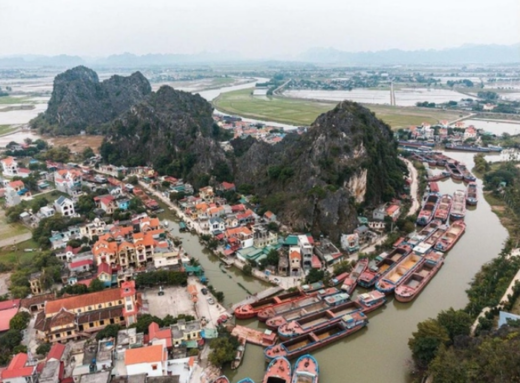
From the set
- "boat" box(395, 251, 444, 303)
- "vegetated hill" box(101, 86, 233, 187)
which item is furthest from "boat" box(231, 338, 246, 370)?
"vegetated hill" box(101, 86, 233, 187)

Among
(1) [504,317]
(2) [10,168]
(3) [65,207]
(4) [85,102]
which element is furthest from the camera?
(4) [85,102]

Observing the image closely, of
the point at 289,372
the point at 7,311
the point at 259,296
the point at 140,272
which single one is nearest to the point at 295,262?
the point at 259,296

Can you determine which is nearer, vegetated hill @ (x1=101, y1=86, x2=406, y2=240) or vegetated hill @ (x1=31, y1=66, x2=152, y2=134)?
vegetated hill @ (x1=101, y1=86, x2=406, y2=240)

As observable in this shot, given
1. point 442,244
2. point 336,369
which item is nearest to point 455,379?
point 336,369

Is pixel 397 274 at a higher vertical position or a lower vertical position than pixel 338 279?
lower

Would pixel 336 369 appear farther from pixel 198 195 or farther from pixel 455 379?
pixel 198 195

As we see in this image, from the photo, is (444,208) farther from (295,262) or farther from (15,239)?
(15,239)

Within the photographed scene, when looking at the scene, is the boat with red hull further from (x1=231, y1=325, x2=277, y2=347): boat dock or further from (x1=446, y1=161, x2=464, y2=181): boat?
(x1=446, y1=161, x2=464, y2=181): boat
